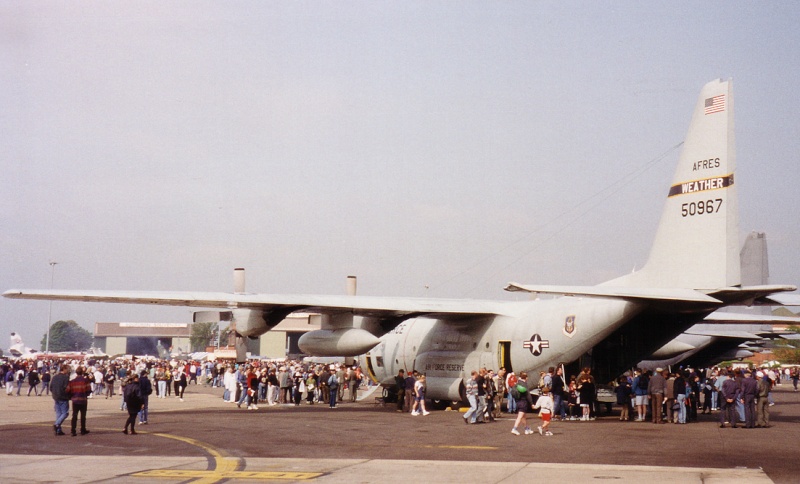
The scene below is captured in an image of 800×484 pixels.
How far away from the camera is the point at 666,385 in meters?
21.3

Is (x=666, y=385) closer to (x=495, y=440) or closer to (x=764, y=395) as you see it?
(x=764, y=395)

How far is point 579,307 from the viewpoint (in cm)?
2200

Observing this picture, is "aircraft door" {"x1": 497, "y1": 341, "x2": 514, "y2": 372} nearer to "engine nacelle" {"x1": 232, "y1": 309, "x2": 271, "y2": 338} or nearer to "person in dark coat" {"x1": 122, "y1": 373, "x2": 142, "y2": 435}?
"engine nacelle" {"x1": 232, "y1": 309, "x2": 271, "y2": 338}

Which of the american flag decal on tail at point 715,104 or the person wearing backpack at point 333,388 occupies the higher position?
the american flag decal on tail at point 715,104

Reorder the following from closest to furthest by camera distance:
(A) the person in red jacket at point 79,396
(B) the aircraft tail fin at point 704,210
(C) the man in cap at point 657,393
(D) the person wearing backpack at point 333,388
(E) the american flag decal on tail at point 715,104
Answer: (A) the person in red jacket at point 79,396 < (B) the aircraft tail fin at point 704,210 < (E) the american flag decal on tail at point 715,104 < (C) the man in cap at point 657,393 < (D) the person wearing backpack at point 333,388

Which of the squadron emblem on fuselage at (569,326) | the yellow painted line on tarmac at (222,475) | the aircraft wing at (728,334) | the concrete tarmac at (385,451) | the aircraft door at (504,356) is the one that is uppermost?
the squadron emblem on fuselage at (569,326)

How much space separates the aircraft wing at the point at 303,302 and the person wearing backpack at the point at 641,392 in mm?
4311

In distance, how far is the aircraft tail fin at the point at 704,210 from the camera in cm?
1892

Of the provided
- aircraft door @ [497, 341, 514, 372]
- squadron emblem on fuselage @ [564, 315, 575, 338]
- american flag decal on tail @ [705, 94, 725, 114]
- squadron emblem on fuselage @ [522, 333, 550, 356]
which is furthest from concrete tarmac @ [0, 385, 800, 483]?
american flag decal on tail @ [705, 94, 725, 114]

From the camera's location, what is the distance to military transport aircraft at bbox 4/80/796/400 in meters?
19.0

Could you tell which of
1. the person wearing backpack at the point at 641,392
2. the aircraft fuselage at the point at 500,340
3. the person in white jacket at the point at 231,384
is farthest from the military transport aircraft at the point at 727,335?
the person in white jacket at the point at 231,384

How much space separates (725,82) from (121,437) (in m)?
15.6

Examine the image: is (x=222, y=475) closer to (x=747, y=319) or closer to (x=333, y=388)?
(x=333, y=388)

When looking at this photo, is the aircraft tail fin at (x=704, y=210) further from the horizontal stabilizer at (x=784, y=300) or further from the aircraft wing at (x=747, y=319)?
the aircraft wing at (x=747, y=319)
